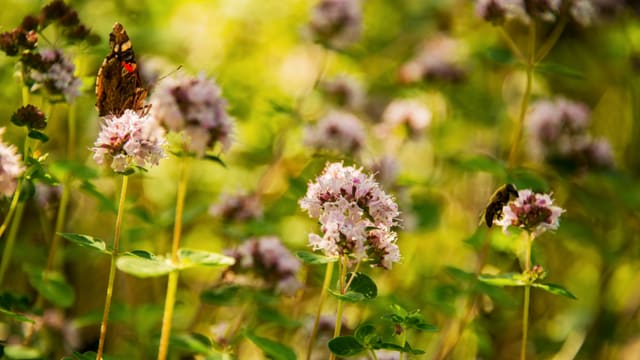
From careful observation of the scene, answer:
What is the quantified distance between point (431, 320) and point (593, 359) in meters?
0.91

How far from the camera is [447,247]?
16.1ft

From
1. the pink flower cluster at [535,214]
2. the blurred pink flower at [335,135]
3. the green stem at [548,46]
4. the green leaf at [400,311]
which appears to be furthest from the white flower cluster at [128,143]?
the green stem at [548,46]

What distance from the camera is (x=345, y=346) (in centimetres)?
207

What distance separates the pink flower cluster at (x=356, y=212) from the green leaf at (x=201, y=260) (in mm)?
309

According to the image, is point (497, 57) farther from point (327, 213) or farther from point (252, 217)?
point (327, 213)

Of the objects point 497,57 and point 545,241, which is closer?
point 497,57

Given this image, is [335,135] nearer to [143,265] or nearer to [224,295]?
[224,295]

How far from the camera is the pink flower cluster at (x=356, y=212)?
2113 mm

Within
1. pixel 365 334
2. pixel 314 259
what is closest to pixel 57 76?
pixel 314 259

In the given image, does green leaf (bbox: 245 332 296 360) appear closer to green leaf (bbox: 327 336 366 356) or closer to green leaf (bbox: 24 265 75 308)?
green leaf (bbox: 327 336 366 356)

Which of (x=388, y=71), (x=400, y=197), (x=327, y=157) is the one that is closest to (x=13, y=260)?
(x=327, y=157)

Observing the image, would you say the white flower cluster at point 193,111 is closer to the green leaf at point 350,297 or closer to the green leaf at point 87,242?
the green leaf at point 87,242

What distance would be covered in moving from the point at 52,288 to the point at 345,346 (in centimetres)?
150

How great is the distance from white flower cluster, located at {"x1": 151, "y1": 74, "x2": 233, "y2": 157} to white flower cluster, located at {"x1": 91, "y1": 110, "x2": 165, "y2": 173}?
0.10 metres
